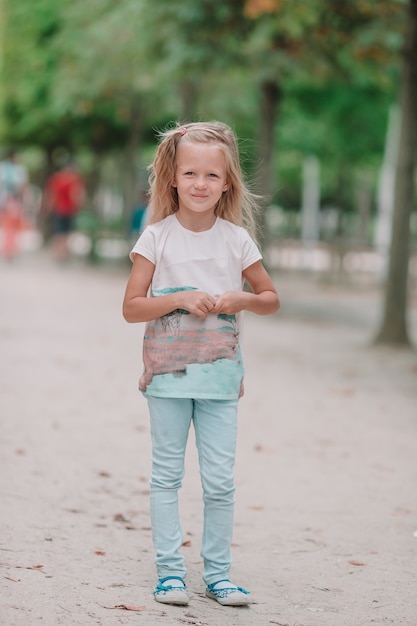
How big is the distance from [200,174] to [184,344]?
622 mm

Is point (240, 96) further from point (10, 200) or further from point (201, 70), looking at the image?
point (201, 70)

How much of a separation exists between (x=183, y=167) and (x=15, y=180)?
20889mm

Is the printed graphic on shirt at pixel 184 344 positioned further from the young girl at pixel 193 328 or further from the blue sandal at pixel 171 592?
the blue sandal at pixel 171 592

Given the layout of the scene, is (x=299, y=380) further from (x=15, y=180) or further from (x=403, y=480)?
(x=15, y=180)

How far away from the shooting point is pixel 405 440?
8320 millimetres

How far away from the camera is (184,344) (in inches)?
176

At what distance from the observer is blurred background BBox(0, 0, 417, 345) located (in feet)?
44.5

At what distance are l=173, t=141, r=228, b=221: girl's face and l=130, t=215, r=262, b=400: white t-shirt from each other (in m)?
0.12

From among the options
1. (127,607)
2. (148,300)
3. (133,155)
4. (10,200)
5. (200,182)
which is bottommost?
(127,607)

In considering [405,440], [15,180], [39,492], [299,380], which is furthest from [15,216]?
[39,492]

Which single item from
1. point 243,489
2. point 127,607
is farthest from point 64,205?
point 127,607

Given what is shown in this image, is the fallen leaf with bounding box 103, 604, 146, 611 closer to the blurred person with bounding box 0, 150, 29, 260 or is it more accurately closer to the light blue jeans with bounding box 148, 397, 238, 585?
the light blue jeans with bounding box 148, 397, 238, 585

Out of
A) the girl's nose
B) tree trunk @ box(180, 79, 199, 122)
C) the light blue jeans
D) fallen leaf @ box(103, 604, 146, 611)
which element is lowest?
fallen leaf @ box(103, 604, 146, 611)

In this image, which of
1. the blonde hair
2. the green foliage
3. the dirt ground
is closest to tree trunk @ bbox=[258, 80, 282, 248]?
the green foliage
